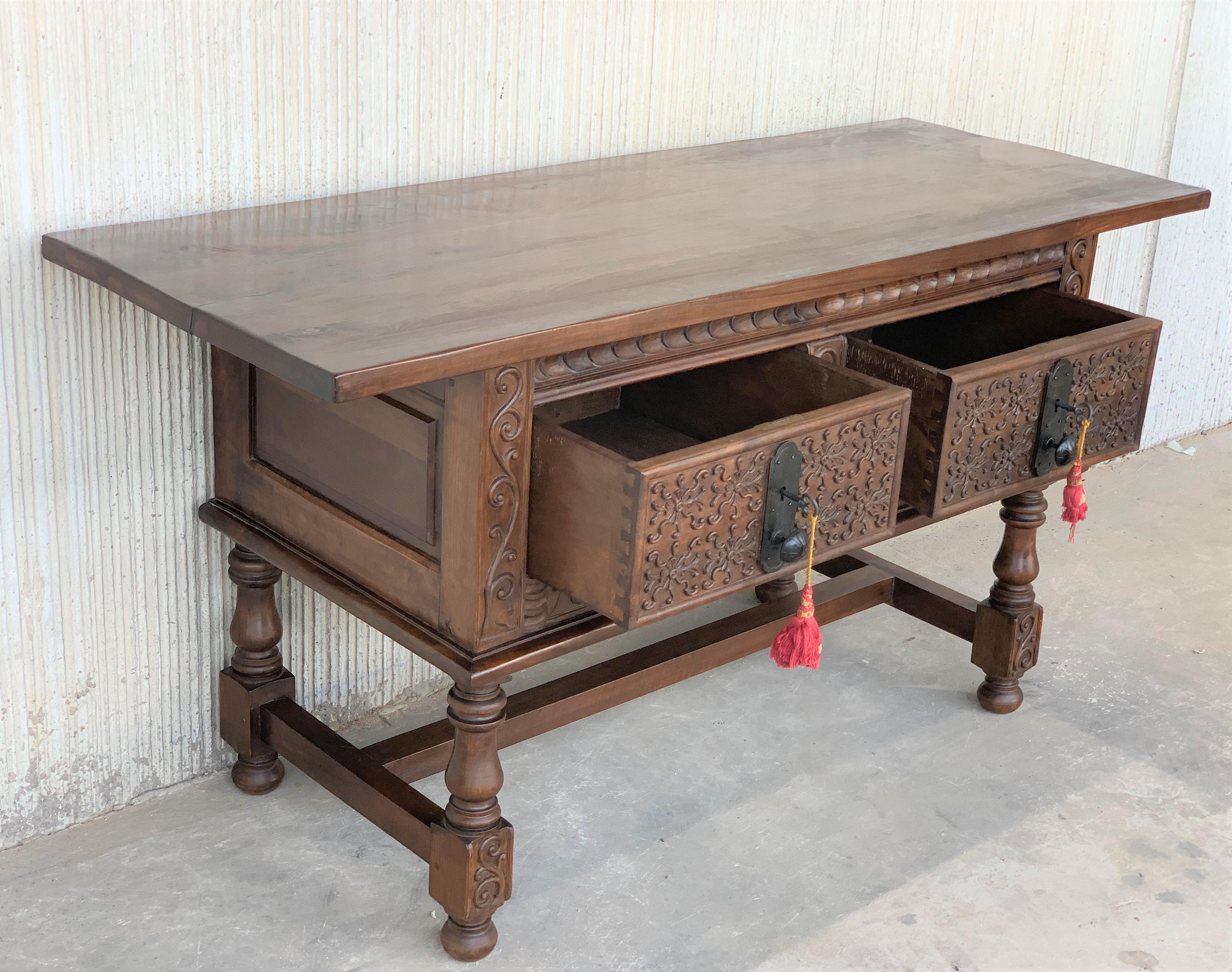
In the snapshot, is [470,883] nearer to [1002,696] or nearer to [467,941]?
[467,941]

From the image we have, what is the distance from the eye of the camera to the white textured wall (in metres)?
1.79

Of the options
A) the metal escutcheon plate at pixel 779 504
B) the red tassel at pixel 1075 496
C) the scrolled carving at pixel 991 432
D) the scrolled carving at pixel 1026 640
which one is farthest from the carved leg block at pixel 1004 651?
the metal escutcheon plate at pixel 779 504

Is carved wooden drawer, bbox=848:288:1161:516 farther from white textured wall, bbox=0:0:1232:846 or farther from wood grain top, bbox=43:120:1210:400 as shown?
white textured wall, bbox=0:0:1232:846

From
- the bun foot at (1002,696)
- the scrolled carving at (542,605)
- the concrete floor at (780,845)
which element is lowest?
the concrete floor at (780,845)

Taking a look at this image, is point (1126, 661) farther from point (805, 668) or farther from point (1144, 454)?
point (1144, 454)

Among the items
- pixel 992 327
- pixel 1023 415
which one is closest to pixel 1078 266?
pixel 992 327

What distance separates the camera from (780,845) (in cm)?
211

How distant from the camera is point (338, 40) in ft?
6.42

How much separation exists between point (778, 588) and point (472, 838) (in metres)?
1.06

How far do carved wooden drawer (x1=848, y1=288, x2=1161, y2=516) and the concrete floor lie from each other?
513mm

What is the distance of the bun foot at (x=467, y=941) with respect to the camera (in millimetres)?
1848

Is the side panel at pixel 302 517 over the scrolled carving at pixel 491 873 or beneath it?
over

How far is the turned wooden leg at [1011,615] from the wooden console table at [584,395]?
266 millimetres

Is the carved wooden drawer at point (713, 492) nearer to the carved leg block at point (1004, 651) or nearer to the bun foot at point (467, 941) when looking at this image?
the bun foot at point (467, 941)
